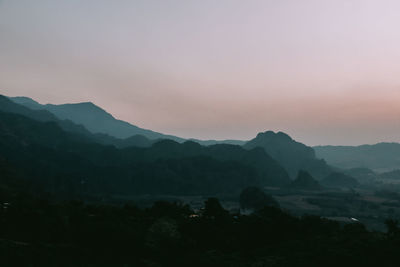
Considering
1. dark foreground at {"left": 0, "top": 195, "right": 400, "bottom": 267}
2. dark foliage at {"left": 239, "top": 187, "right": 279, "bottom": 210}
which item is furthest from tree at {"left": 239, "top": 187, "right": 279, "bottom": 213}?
dark foreground at {"left": 0, "top": 195, "right": 400, "bottom": 267}

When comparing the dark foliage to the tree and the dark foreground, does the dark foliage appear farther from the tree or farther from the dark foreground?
the dark foreground

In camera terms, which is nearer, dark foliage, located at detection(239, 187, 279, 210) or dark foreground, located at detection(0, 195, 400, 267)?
dark foreground, located at detection(0, 195, 400, 267)

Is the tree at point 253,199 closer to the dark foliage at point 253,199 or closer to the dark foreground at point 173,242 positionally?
the dark foliage at point 253,199

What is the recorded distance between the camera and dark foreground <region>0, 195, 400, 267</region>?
99.9 feet

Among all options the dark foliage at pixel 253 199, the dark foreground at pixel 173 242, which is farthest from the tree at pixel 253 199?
the dark foreground at pixel 173 242

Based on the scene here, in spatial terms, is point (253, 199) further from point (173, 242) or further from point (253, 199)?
point (173, 242)

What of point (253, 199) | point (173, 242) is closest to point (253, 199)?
point (253, 199)

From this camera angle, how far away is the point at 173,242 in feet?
116

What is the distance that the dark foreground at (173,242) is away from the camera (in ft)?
99.9

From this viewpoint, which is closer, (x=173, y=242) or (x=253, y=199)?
(x=173, y=242)

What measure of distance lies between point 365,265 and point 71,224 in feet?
94.3

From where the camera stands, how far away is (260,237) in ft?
138

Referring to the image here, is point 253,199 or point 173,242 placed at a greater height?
point 173,242

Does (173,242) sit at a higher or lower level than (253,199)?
higher
